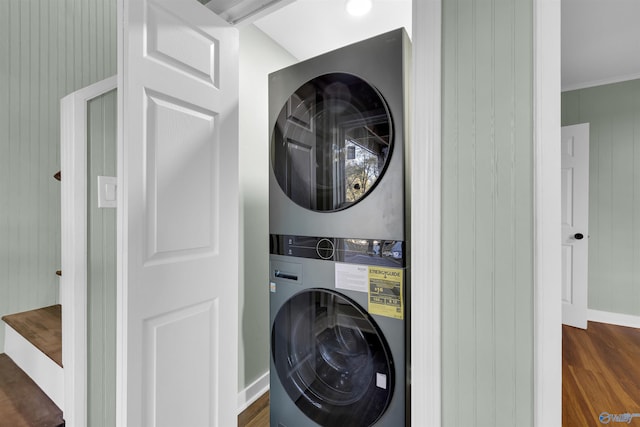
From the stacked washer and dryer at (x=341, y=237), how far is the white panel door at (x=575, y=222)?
3.07 m

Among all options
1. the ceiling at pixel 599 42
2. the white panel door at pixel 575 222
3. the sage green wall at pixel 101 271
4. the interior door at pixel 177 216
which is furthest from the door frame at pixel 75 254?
the white panel door at pixel 575 222

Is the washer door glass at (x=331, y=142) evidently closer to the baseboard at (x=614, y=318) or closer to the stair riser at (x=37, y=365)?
the stair riser at (x=37, y=365)

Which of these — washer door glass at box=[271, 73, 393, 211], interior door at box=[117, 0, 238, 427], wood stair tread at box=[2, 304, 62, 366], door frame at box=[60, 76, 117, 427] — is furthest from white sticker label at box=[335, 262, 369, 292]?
wood stair tread at box=[2, 304, 62, 366]

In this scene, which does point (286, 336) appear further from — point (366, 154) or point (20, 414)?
point (20, 414)

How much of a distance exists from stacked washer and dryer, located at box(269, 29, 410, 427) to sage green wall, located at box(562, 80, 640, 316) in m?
3.45

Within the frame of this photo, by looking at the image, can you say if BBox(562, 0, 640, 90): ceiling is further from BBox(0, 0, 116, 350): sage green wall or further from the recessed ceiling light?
BBox(0, 0, 116, 350): sage green wall

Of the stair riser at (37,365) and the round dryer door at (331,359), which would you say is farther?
the stair riser at (37,365)

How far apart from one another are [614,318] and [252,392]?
380 centimetres

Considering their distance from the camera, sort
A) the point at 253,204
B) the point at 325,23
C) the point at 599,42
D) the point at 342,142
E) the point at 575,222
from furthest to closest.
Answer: the point at 575,222 < the point at 599,42 < the point at 253,204 < the point at 325,23 < the point at 342,142

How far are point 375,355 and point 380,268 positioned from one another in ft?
1.14

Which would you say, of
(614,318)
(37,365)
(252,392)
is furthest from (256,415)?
(614,318)

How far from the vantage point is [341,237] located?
1216 mm

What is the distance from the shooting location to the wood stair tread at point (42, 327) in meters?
1.35

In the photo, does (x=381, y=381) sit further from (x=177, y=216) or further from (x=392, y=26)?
(x=392, y=26)
